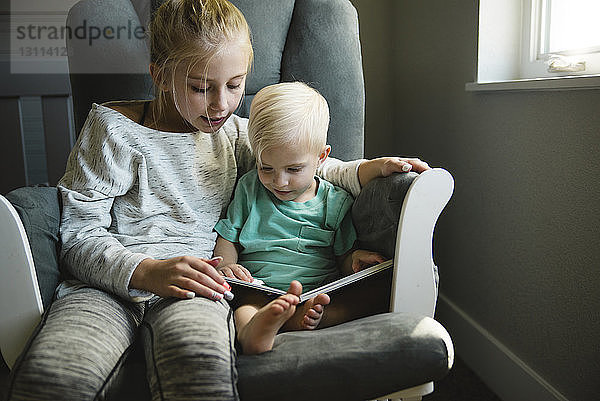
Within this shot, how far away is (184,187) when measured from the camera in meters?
1.10

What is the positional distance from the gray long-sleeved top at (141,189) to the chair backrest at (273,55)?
0.20 m

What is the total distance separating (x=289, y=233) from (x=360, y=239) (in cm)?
13

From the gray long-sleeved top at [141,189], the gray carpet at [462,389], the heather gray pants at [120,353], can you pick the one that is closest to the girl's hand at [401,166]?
the gray long-sleeved top at [141,189]

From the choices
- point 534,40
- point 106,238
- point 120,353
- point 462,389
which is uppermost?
point 534,40

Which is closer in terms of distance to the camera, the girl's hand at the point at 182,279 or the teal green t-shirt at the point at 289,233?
the girl's hand at the point at 182,279

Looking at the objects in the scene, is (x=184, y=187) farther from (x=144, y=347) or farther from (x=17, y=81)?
(x=17, y=81)

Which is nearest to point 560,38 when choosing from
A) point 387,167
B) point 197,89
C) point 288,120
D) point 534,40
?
point 534,40

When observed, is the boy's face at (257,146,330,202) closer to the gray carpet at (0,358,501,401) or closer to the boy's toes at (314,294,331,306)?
the boy's toes at (314,294,331,306)

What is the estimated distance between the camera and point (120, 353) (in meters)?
0.80

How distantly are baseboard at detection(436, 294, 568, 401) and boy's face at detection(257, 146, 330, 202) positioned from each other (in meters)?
0.65

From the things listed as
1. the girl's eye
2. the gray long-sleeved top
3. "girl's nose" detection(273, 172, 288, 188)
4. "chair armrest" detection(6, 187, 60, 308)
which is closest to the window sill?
the gray long-sleeved top

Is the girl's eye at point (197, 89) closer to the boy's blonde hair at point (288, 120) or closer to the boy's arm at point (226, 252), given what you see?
the boy's blonde hair at point (288, 120)

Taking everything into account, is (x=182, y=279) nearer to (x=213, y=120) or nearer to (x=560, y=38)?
(x=213, y=120)

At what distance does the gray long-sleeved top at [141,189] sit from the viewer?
0.99 metres
